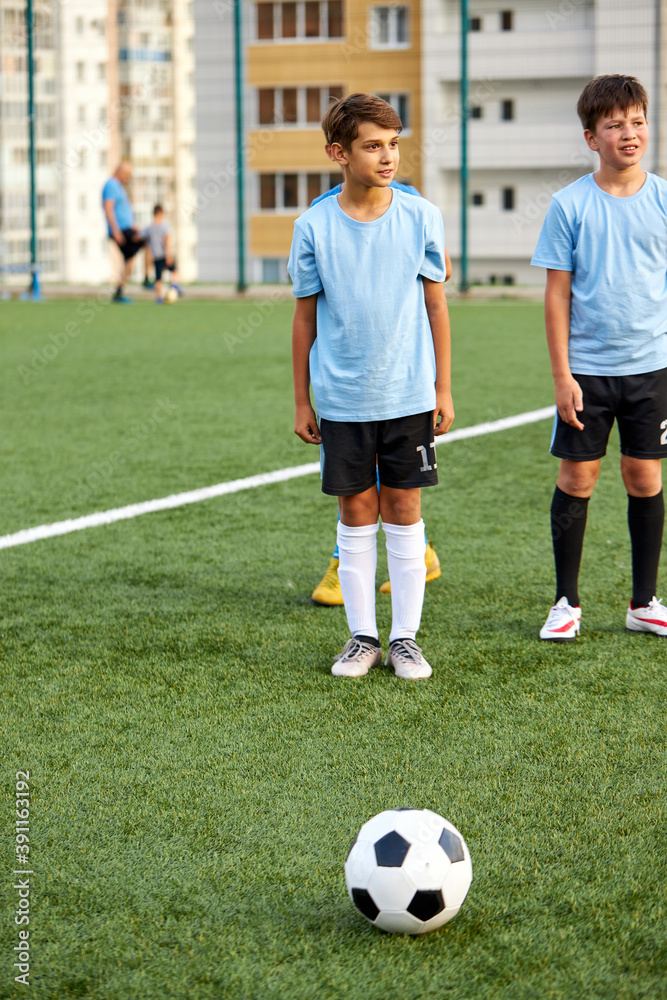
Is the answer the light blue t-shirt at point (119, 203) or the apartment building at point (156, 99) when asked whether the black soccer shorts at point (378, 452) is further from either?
the apartment building at point (156, 99)

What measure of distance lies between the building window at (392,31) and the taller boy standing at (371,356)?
40.9 meters

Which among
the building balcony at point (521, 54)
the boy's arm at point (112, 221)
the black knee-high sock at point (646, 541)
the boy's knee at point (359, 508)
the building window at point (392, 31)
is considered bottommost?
the black knee-high sock at point (646, 541)

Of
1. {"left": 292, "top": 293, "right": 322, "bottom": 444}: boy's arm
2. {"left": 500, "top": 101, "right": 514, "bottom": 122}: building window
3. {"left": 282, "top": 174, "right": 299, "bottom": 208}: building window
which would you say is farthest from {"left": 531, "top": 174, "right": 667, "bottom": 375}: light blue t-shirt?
{"left": 500, "top": 101, "right": 514, "bottom": 122}: building window

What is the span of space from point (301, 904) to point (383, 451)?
58.1 inches

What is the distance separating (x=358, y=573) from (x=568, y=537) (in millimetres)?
704

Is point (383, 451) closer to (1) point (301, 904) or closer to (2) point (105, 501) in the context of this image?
(1) point (301, 904)

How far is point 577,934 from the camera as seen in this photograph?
206 centimetres

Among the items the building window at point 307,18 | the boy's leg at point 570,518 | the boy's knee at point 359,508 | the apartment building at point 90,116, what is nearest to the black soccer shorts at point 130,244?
the boy's leg at point 570,518

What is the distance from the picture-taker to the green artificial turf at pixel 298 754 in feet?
6.62

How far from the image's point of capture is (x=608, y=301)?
11.4ft

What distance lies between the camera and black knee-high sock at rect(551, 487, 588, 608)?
3711mm

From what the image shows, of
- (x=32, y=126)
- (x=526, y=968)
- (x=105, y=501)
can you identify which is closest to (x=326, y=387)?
(x=526, y=968)

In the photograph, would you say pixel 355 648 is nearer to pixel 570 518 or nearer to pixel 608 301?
pixel 570 518

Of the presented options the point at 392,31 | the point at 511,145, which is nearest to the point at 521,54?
the point at 511,145
